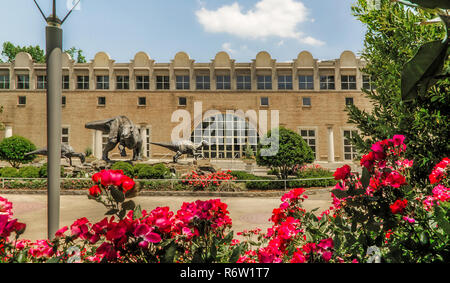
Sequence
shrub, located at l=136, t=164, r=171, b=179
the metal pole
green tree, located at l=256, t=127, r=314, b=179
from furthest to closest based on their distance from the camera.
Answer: shrub, located at l=136, t=164, r=171, b=179
green tree, located at l=256, t=127, r=314, b=179
the metal pole

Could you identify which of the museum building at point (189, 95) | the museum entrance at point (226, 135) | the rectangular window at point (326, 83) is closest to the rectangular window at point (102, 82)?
the museum building at point (189, 95)

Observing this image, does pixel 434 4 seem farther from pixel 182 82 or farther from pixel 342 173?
pixel 182 82

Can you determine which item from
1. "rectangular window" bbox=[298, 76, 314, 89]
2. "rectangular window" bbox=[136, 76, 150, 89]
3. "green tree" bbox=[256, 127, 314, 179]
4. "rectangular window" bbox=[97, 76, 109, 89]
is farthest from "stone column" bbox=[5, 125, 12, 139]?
"rectangular window" bbox=[298, 76, 314, 89]

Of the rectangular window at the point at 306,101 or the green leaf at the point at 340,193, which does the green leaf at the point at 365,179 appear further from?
the rectangular window at the point at 306,101

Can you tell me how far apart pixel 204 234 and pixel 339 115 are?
25851mm

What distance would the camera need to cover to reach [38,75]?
25625 millimetres

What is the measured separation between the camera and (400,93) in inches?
117

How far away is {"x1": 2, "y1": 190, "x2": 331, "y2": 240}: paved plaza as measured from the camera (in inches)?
265

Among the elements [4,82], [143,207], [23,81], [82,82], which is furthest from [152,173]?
[4,82]

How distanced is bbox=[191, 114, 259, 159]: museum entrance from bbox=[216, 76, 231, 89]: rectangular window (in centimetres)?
290

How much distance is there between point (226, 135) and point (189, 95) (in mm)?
5427

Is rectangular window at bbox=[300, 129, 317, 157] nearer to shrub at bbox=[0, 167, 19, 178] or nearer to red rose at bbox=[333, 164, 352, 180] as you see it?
shrub at bbox=[0, 167, 19, 178]

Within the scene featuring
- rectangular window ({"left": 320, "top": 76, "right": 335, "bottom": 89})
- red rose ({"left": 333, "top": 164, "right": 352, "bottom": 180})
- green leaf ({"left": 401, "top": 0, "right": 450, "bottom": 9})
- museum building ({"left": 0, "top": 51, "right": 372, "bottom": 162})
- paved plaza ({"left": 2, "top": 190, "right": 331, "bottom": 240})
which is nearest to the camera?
green leaf ({"left": 401, "top": 0, "right": 450, "bottom": 9})

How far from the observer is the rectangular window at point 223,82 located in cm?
2569
